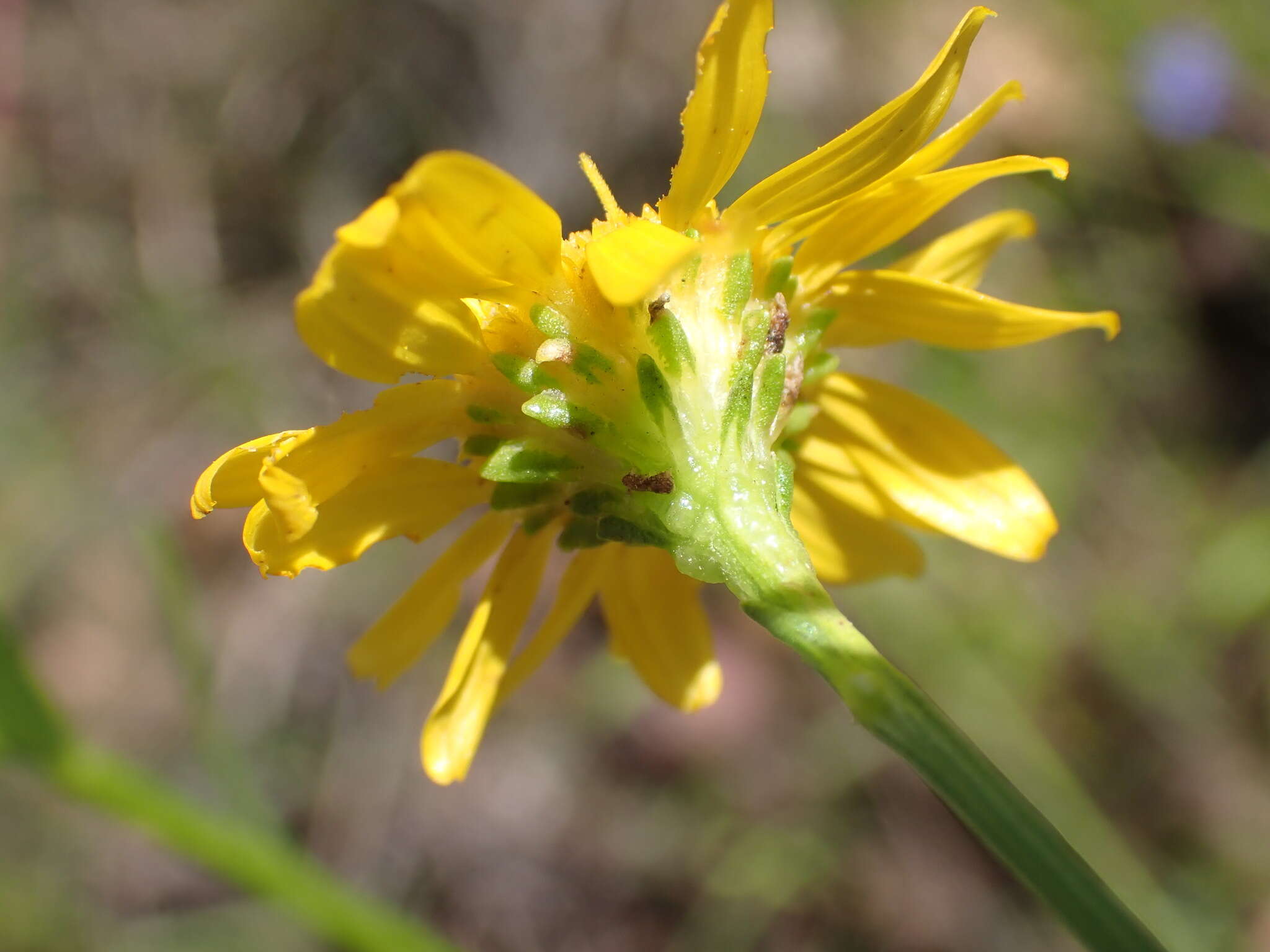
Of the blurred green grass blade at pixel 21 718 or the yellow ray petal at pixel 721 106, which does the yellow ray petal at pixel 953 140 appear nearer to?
the yellow ray petal at pixel 721 106

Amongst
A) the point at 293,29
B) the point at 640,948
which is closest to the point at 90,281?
the point at 293,29

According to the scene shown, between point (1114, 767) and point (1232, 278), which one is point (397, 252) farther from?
point (1232, 278)

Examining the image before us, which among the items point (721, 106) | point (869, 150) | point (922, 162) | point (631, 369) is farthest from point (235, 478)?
point (922, 162)

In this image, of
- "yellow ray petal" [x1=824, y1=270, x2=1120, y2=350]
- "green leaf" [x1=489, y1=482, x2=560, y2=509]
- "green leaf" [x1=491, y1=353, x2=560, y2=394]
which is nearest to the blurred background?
"green leaf" [x1=489, y1=482, x2=560, y2=509]

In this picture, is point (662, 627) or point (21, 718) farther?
point (21, 718)

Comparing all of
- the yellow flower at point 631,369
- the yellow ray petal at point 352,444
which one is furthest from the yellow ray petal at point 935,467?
the yellow ray petal at point 352,444

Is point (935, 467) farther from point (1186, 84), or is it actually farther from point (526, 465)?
point (1186, 84)

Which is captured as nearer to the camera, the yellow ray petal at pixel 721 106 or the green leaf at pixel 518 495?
the yellow ray petal at pixel 721 106
